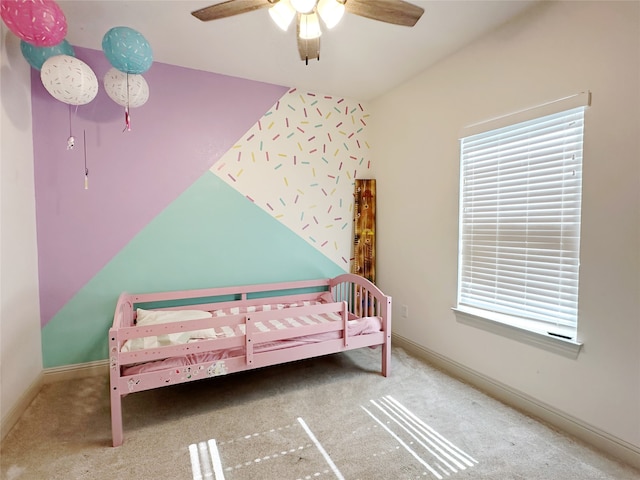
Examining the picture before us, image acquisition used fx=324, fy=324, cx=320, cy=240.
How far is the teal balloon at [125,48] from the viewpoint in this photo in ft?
6.27

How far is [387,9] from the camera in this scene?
4.92ft

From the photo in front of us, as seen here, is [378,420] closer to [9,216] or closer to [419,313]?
[419,313]

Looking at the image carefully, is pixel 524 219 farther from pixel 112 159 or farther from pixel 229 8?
pixel 112 159

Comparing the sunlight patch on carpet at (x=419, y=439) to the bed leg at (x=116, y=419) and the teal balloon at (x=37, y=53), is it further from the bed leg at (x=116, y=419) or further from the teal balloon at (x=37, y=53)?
the teal balloon at (x=37, y=53)

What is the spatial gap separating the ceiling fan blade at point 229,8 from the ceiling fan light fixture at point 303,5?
157 millimetres

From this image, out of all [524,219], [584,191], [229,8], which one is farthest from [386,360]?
[229,8]

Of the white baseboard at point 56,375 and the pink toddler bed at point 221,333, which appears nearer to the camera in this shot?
the pink toddler bed at point 221,333

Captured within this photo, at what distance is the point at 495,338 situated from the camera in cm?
224

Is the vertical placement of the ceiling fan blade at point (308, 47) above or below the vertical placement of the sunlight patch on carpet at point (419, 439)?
above

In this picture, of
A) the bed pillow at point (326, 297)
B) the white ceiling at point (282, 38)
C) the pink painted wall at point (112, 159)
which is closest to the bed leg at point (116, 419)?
the pink painted wall at point (112, 159)

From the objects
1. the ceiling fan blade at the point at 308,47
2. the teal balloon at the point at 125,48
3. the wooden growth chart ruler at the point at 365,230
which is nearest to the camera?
the ceiling fan blade at the point at 308,47

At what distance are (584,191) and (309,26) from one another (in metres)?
1.70

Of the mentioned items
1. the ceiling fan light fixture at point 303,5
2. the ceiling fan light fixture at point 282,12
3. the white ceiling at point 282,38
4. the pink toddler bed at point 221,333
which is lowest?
the pink toddler bed at point 221,333

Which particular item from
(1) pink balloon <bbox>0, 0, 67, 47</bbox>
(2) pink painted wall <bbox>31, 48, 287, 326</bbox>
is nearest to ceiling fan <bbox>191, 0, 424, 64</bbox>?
(1) pink balloon <bbox>0, 0, 67, 47</bbox>
